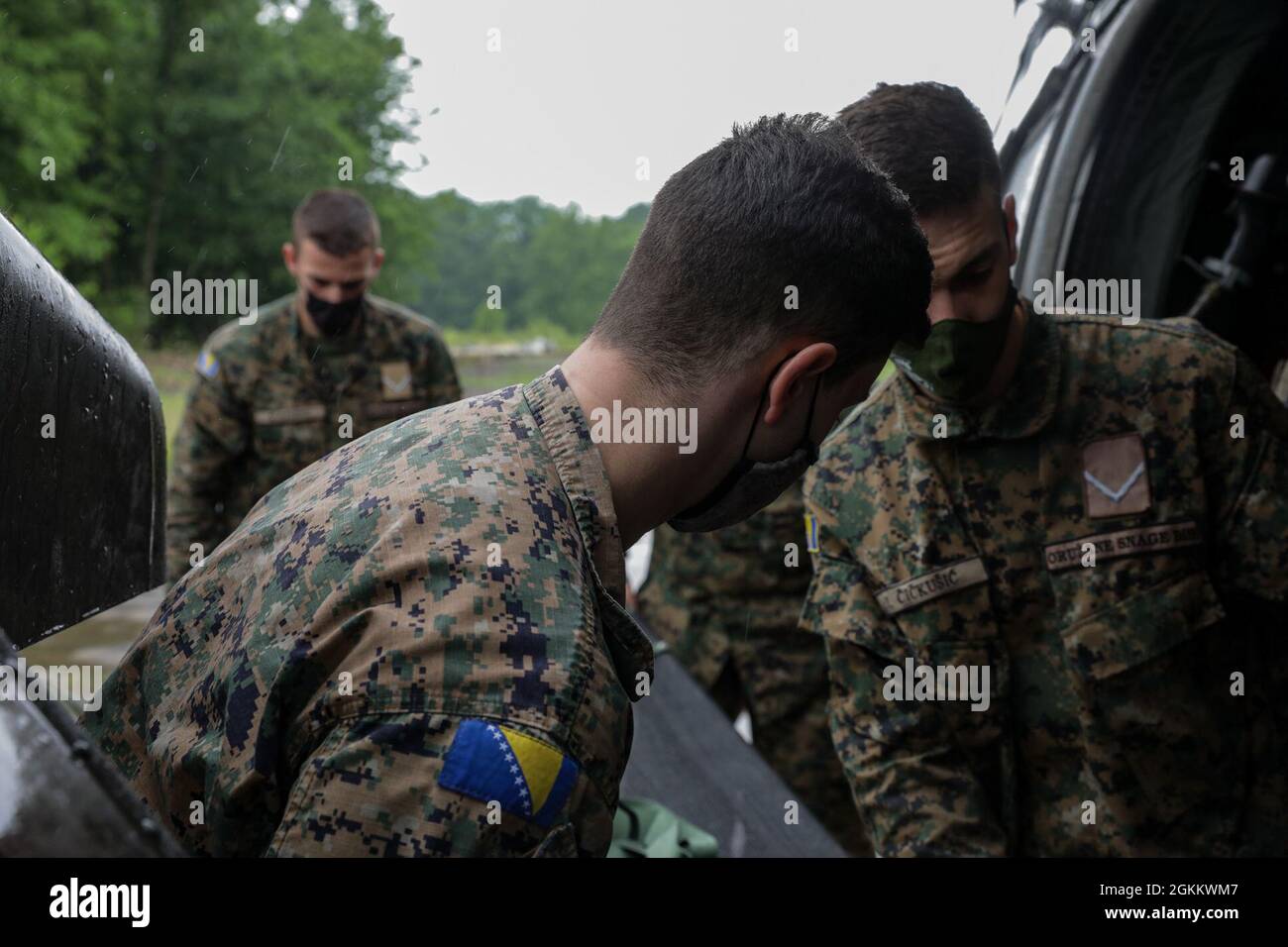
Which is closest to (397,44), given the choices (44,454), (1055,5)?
(1055,5)

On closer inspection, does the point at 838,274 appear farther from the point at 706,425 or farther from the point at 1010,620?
the point at 1010,620

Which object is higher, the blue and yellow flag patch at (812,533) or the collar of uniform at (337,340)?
the collar of uniform at (337,340)

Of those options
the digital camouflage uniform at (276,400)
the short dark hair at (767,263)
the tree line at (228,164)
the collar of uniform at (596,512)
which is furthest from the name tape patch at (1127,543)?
the tree line at (228,164)

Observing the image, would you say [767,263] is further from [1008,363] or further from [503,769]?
[1008,363]

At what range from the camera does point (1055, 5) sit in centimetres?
338

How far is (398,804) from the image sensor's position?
1070 millimetres

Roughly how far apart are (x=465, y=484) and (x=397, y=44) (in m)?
24.6

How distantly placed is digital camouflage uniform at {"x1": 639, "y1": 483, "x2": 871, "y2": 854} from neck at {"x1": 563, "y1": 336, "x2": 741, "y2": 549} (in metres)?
A: 3.01

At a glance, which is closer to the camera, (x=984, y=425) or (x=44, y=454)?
(x=44, y=454)

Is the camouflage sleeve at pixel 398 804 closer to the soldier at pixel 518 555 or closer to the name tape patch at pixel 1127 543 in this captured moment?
the soldier at pixel 518 555

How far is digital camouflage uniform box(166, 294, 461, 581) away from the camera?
470 centimetres

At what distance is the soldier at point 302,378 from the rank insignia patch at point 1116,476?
9.95ft

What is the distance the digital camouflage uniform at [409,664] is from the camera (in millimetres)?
1080

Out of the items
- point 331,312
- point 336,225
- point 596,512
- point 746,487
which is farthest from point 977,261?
point 331,312
